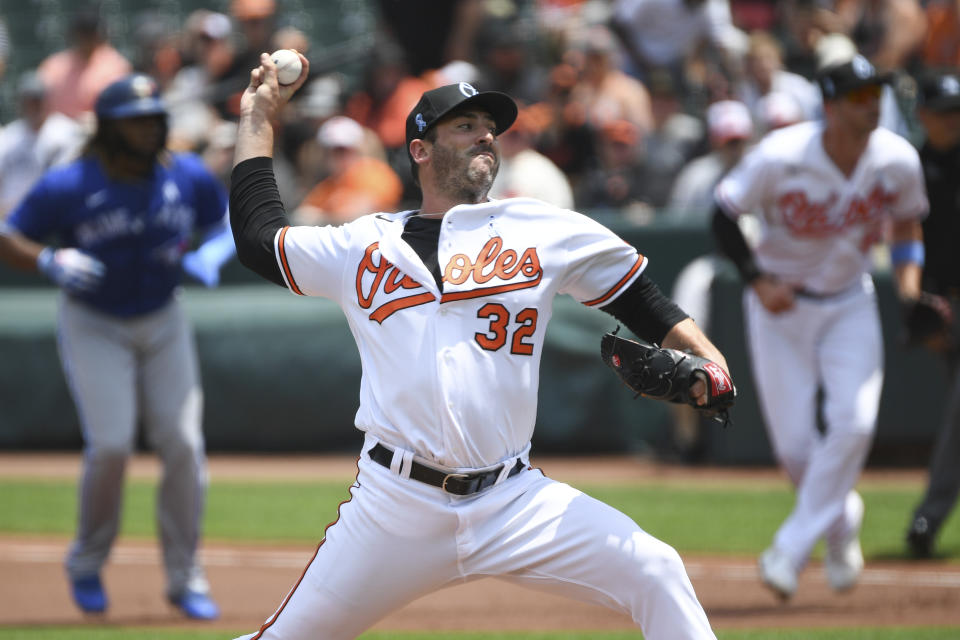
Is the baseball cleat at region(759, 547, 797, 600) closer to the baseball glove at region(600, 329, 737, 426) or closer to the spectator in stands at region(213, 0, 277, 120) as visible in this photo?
the baseball glove at region(600, 329, 737, 426)

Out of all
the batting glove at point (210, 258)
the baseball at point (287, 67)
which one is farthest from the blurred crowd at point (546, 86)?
the baseball at point (287, 67)

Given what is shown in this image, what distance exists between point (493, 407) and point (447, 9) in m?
11.2

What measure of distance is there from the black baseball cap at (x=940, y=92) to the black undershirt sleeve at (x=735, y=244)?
163 cm

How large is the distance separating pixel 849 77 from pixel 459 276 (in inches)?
128

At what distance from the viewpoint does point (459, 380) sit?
3.69m

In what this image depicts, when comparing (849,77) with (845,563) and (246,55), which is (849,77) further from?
(246,55)

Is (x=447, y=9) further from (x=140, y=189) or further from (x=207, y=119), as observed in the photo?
(x=140, y=189)

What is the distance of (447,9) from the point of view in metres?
14.3

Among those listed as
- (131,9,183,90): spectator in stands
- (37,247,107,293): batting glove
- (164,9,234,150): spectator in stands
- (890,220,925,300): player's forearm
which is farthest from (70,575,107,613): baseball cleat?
(131,9,183,90): spectator in stands

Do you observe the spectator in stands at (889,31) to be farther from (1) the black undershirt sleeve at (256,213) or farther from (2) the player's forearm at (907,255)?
(1) the black undershirt sleeve at (256,213)

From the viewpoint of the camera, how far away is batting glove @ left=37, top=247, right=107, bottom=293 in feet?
20.8

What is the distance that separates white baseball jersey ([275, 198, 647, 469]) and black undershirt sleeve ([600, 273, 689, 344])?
1.5 inches

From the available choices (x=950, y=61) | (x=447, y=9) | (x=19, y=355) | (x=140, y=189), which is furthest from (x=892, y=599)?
(x=447, y=9)

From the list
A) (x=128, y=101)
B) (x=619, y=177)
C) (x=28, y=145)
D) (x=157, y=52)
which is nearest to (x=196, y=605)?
(x=128, y=101)
